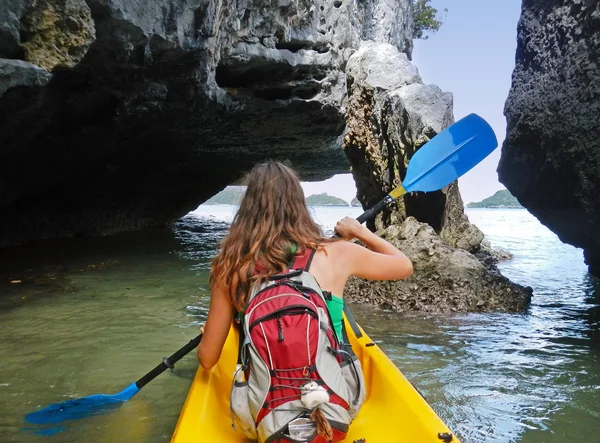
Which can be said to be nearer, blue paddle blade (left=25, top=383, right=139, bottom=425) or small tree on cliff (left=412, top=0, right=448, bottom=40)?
blue paddle blade (left=25, top=383, right=139, bottom=425)

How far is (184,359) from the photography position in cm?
346

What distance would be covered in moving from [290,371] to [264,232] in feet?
1.62

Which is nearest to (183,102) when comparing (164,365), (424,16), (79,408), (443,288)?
(443,288)

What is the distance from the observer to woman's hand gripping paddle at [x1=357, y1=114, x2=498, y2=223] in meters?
3.51

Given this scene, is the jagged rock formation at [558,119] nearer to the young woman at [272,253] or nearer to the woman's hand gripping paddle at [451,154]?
the woman's hand gripping paddle at [451,154]

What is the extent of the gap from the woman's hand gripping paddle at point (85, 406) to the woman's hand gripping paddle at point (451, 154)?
187 cm

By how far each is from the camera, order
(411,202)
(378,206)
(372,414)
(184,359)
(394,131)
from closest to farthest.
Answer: (372,414) < (378,206) < (184,359) < (411,202) < (394,131)

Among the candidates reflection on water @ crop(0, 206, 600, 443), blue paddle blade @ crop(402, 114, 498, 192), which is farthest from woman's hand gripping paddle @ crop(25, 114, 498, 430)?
reflection on water @ crop(0, 206, 600, 443)

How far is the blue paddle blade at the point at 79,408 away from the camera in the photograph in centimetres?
250

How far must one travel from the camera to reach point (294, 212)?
188cm

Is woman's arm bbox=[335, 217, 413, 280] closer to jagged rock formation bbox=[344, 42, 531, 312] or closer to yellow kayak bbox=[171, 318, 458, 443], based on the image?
yellow kayak bbox=[171, 318, 458, 443]

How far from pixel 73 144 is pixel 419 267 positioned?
17.0 feet

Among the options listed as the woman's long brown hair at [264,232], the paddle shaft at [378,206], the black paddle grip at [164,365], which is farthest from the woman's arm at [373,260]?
the black paddle grip at [164,365]

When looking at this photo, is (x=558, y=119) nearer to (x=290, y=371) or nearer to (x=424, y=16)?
(x=290, y=371)
